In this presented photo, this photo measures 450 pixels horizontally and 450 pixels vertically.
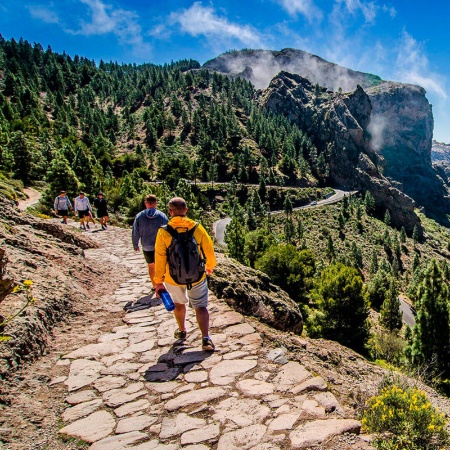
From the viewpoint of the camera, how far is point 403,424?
3037 mm

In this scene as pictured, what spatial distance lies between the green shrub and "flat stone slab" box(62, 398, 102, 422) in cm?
294

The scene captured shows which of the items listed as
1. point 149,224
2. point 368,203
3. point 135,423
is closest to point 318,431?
point 135,423

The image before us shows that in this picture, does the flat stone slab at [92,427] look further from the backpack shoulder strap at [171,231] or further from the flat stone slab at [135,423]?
the backpack shoulder strap at [171,231]

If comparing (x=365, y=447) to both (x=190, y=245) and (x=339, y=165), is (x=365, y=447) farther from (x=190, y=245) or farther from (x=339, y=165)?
(x=339, y=165)

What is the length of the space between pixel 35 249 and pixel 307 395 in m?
7.29

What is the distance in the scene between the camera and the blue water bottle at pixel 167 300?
4.90 metres

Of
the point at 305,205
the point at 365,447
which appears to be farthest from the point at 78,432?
the point at 305,205

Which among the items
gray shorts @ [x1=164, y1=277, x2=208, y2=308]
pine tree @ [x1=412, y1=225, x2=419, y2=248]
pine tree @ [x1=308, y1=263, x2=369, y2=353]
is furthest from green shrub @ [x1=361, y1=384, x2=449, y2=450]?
pine tree @ [x1=412, y1=225, x2=419, y2=248]

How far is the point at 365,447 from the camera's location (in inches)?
109

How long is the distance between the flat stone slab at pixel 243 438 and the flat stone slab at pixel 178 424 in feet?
1.11

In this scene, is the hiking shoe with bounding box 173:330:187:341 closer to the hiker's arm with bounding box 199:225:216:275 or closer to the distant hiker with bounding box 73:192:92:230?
the hiker's arm with bounding box 199:225:216:275

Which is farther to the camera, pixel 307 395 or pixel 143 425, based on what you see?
pixel 307 395

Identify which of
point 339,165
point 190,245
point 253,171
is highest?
point 339,165

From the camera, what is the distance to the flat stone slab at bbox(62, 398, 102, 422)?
3533mm
